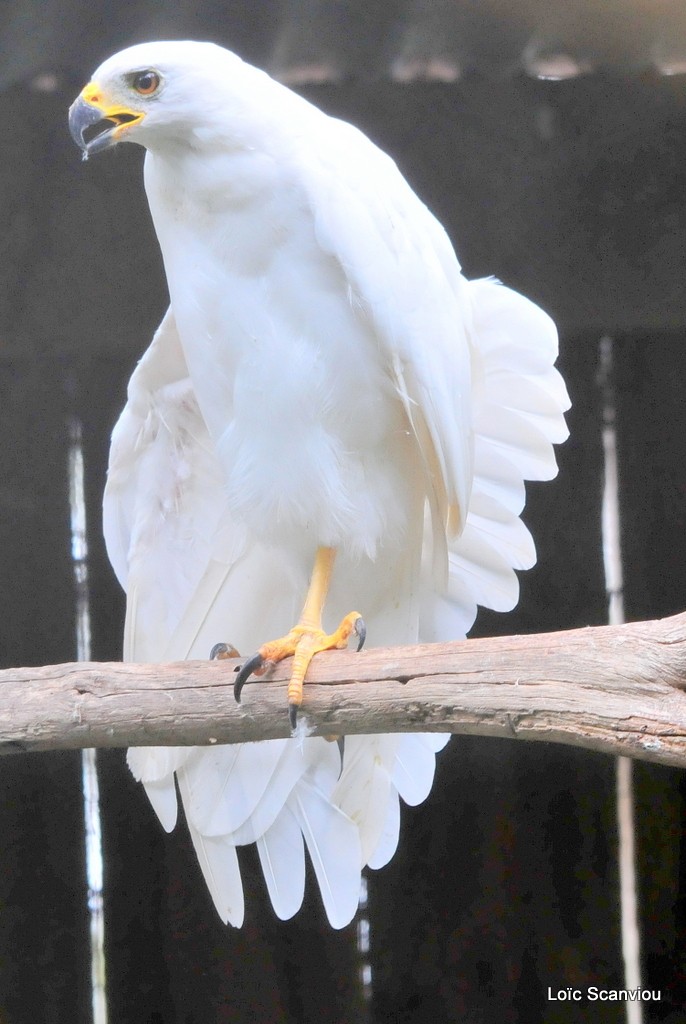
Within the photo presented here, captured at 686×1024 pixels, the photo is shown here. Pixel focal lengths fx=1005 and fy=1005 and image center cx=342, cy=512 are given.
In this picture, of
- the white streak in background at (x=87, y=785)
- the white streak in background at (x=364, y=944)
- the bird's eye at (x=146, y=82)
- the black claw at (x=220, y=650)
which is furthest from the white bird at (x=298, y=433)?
the white streak in background at (x=364, y=944)

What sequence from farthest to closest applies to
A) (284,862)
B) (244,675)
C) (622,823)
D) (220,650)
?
(622,823) < (284,862) < (220,650) < (244,675)

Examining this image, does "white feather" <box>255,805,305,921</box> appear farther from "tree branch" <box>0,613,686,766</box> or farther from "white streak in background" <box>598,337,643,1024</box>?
"white streak in background" <box>598,337,643,1024</box>

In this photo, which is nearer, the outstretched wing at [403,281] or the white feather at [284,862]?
the outstretched wing at [403,281]

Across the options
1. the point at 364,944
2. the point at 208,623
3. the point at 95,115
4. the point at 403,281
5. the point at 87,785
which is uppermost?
the point at 95,115

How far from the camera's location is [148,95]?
163 cm

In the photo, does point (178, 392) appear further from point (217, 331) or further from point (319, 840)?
point (319, 840)

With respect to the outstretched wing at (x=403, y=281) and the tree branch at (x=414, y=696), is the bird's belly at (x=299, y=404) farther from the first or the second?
the tree branch at (x=414, y=696)

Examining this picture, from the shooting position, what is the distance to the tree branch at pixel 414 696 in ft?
4.26

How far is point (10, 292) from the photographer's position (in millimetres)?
2557

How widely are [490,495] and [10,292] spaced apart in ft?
4.41

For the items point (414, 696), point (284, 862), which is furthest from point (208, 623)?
point (414, 696)

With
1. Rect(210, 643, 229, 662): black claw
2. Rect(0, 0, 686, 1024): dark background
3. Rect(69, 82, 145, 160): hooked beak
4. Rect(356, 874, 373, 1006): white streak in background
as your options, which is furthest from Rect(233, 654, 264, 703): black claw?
Rect(356, 874, 373, 1006): white streak in background

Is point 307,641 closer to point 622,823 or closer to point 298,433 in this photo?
point 298,433

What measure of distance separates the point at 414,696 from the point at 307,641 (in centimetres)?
31
